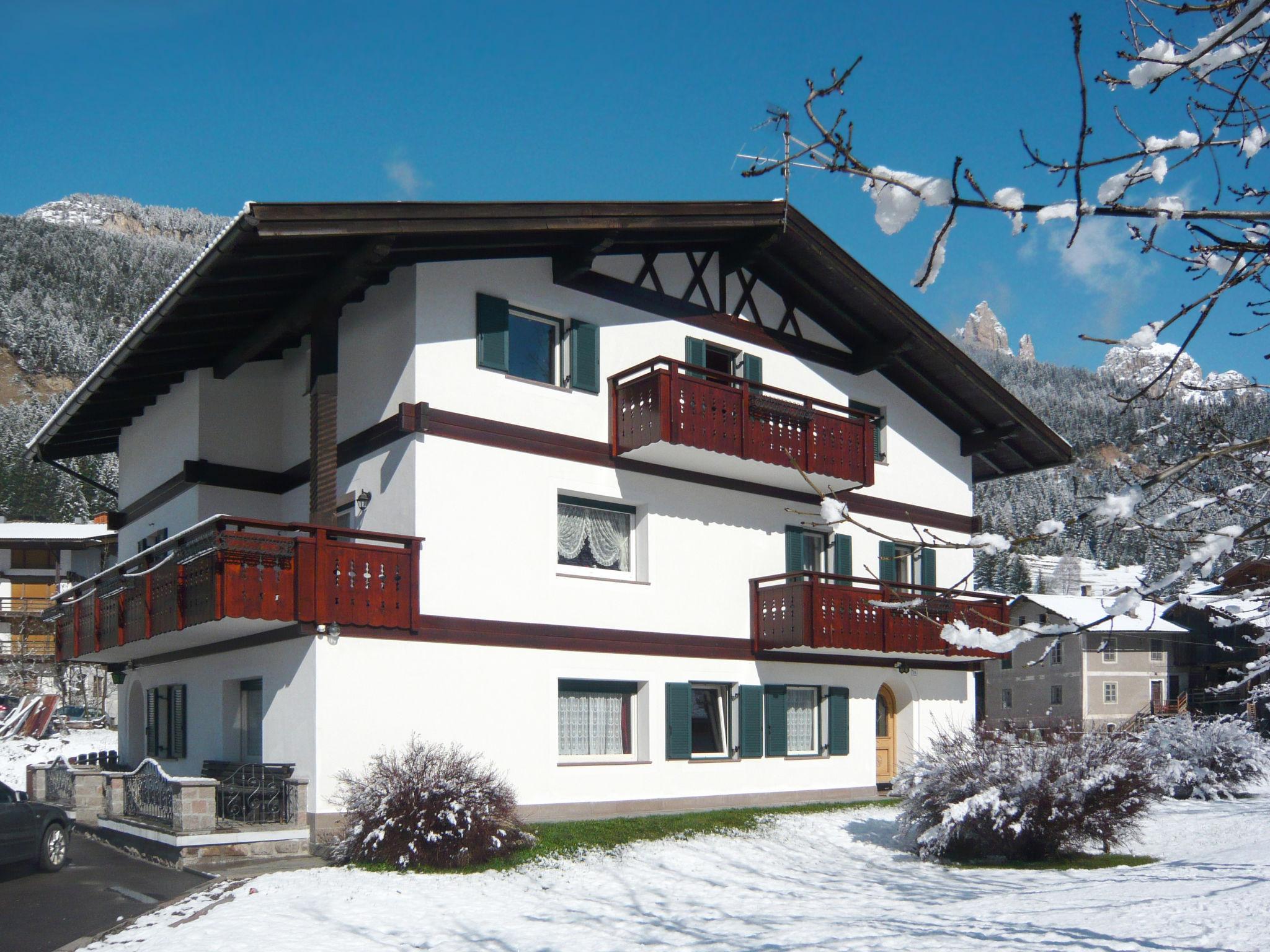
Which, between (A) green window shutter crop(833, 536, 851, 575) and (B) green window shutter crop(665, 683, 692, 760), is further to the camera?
(A) green window shutter crop(833, 536, 851, 575)

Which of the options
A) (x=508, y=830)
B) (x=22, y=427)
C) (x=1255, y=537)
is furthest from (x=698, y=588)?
(x=22, y=427)

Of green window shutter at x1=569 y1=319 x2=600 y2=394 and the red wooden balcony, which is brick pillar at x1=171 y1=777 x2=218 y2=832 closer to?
the red wooden balcony

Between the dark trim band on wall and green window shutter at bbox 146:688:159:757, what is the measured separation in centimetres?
884

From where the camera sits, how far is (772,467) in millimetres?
21469

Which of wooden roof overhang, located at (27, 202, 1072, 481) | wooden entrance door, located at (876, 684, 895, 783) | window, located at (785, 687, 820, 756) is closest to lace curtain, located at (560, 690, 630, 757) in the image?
window, located at (785, 687, 820, 756)

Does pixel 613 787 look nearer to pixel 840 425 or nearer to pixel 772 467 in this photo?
pixel 772 467

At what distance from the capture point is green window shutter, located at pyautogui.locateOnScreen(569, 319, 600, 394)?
63.9 ft

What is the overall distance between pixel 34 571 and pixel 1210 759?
57.5 metres

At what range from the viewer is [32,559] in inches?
2507

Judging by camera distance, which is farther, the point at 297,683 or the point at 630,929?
the point at 297,683

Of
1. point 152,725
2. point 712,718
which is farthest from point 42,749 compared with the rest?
point 712,718

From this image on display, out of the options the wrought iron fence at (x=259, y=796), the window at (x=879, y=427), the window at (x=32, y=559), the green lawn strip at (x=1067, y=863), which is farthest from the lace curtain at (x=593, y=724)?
the window at (x=32, y=559)

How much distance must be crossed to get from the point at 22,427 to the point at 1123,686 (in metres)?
83.9

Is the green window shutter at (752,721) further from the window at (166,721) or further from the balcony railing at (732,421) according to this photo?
the window at (166,721)
